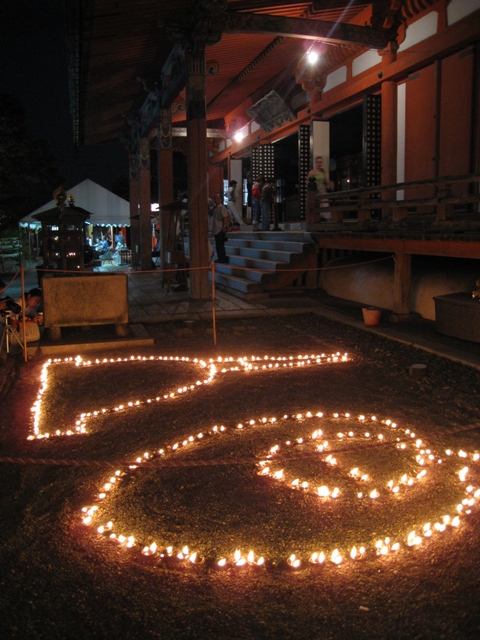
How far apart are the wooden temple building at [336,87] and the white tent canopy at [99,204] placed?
7.16 meters

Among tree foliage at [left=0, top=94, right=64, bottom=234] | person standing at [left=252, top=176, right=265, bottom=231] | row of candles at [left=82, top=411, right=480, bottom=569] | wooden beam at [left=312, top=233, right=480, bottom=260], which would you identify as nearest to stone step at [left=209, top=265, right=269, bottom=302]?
wooden beam at [left=312, top=233, right=480, bottom=260]

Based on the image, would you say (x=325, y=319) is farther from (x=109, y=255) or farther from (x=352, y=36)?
(x=109, y=255)

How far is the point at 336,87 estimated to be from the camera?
1452 cm

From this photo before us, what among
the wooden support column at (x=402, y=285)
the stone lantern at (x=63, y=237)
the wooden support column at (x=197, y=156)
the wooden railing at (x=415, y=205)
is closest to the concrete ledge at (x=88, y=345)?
the wooden support column at (x=197, y=156)

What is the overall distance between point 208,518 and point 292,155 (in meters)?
20.7

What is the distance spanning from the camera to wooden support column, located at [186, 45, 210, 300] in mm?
11672

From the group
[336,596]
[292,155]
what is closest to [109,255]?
[292,155]

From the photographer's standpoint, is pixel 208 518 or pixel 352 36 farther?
pixel 352 36

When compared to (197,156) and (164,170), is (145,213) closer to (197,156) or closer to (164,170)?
(164,170)

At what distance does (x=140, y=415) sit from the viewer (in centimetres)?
570

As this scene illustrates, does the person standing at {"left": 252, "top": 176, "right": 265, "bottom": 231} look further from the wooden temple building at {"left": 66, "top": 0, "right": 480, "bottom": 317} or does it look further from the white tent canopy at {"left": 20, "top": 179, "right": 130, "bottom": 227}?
the white tent canopy at {"left": 20, "top": 179, "right": 130, "bottom": 227}

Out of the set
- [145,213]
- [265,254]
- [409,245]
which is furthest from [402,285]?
[145,213]

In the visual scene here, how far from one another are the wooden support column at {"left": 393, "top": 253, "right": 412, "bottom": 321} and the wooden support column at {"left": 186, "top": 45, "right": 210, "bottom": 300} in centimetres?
406

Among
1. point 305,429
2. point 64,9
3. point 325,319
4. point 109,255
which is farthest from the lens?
point 109,255
